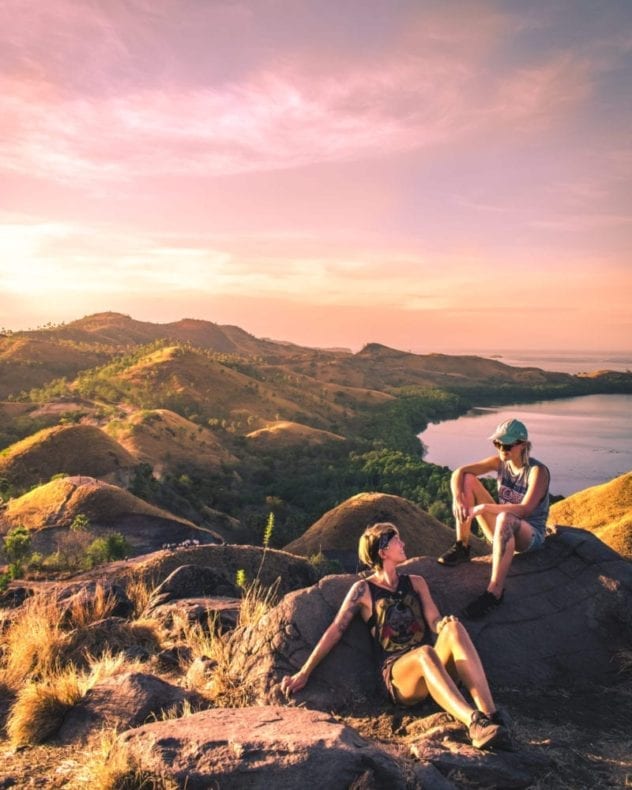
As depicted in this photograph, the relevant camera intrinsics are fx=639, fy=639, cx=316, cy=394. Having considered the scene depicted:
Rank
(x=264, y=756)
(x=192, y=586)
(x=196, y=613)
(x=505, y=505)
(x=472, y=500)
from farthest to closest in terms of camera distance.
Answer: (x=192, y=586) → (x=196, y=613) → (x=472, y=500) → (x=505, y=505) → (x=264, y=756)

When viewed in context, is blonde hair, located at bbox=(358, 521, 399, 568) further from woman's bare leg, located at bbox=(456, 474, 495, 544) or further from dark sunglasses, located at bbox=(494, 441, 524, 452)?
dark sunglasses, located at bbox=(494, 441, 524, 452)

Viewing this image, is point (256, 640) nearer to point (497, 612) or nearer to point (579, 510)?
point (497, 612)

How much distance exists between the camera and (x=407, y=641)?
5805 millimetres

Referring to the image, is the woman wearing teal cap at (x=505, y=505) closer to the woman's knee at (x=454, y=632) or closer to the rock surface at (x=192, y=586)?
the woman's knee at (x=454, y=632)

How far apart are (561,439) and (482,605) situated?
7027 cm

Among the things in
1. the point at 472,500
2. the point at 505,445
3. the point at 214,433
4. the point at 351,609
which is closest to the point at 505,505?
the point at 472,500

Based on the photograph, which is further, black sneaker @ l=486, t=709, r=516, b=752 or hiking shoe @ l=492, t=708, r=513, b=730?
hiking shoe @ l=492, t=708, r=513, b=730

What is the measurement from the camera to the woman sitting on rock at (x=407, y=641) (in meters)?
5.06

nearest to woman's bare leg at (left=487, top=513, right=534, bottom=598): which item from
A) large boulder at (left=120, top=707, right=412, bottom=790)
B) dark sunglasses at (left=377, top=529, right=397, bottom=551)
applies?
dark sunglasses at (left=377, top=529, right=397, bottom=551)

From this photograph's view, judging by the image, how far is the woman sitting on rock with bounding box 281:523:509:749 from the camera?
506 centimetres

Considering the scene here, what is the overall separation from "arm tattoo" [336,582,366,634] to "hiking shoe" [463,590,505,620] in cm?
138

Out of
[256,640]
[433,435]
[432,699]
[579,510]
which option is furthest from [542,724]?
[433,435]

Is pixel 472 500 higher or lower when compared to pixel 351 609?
higher

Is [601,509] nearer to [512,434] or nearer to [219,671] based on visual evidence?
[512,434]
